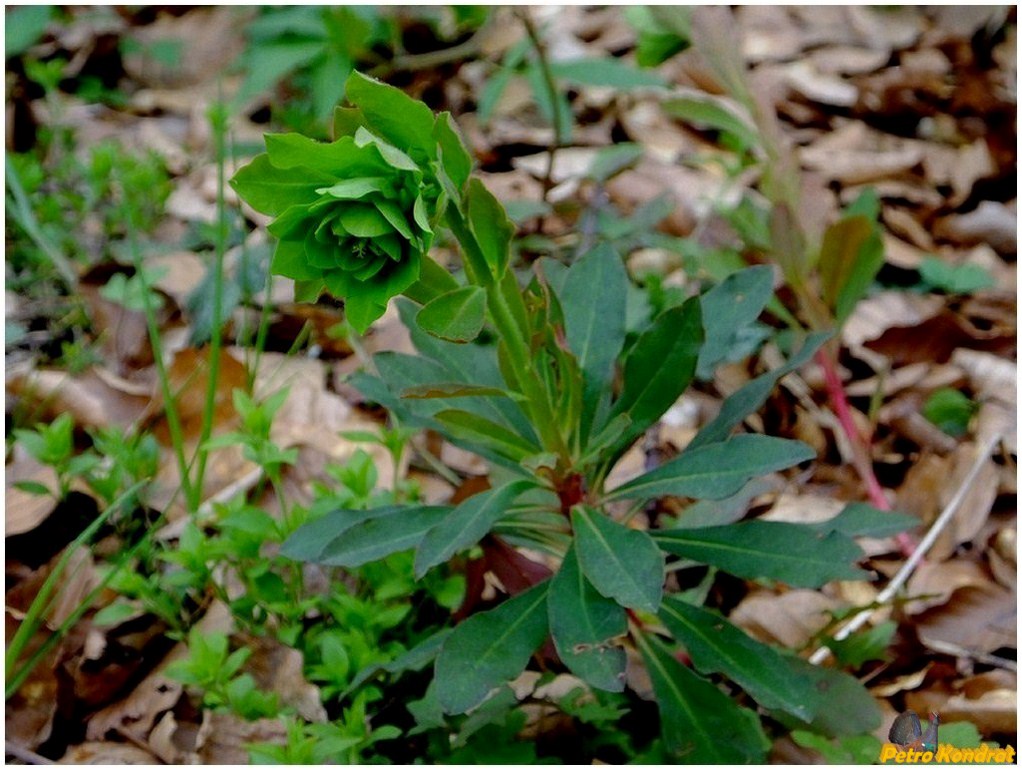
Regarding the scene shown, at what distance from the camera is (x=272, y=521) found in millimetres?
1505

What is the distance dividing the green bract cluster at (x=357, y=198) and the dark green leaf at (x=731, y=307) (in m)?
0.61

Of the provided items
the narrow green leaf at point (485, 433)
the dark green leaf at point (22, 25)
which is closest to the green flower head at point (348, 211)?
the narrow green leaf at point (485, 433)

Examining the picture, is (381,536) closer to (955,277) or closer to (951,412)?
(951,412)

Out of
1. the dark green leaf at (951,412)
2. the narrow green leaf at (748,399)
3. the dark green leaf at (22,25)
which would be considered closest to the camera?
the narrow green leaf at (748,399)

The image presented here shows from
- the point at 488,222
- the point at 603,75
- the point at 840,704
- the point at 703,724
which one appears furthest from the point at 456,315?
the point at 603,75

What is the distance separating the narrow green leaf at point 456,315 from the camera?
101 centimetres

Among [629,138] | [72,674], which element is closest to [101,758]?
[72,674]

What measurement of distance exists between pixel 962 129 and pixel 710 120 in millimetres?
1301

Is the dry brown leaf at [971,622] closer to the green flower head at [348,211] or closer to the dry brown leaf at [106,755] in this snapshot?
the green flower head at [348,211]

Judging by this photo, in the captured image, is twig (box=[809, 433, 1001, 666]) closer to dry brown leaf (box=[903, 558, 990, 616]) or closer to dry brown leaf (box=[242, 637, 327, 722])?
dry brown leaf (box=[903, 558, 990, 616])

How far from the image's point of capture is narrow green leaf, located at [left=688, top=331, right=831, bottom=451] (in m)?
1.36

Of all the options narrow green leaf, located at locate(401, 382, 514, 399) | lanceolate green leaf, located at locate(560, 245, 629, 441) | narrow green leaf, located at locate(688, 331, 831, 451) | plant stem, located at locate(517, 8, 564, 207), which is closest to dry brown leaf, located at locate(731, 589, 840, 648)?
narrow green leaf, located at locate(688, 331, 831, 451)

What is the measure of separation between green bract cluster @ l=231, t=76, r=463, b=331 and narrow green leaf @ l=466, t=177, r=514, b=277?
5 centimetres

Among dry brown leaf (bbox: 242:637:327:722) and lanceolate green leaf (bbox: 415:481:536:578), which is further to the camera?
dry brown leaf (bbox: 242:637:327:722)
